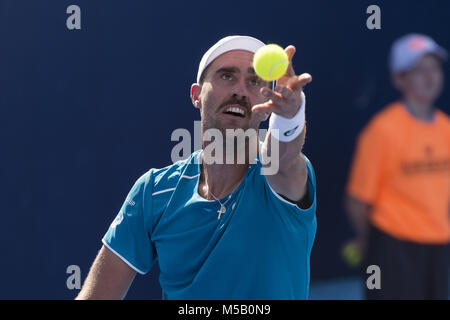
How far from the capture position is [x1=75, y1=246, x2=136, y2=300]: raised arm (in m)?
2.25

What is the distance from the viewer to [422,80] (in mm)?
4359

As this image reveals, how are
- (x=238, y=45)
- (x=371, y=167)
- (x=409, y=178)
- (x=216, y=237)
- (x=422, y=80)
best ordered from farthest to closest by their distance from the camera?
1. (x=422, y=80)
2. (x=371, y=167)
3. (x=409, y=178)
4. (x=238, y=45)
5. (x=216, y=237)

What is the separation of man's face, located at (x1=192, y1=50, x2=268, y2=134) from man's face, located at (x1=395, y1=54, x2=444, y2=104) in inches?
82.2

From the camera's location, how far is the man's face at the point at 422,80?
425 cm

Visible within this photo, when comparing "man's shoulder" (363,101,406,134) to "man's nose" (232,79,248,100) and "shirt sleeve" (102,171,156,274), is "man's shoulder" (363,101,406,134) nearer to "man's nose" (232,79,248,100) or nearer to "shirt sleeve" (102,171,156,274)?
"man's nose" (232,79,248,100)

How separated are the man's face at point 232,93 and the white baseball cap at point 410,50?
2229 millimetres

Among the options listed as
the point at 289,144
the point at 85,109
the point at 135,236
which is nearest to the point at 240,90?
the point at 289,144

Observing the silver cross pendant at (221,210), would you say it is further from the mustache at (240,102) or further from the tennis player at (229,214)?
the mustache at (240,102)

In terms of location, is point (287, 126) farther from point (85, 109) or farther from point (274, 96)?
point (85, 109)

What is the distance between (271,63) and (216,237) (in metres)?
0.57

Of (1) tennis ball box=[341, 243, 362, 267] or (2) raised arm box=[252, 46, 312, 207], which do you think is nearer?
(2) raised arm box=[252, 46, 312, 207]

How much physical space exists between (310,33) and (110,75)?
4.63 ft

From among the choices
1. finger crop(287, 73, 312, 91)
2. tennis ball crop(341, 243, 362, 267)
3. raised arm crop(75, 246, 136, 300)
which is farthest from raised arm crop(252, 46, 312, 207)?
tennis ball crop(341, 243, 362, 267)

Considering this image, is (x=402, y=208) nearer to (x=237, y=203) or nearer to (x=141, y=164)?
(x=141, y=164)
